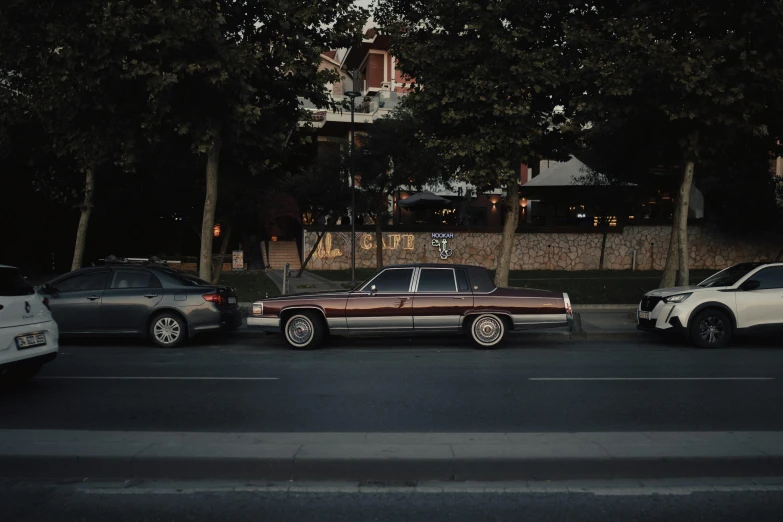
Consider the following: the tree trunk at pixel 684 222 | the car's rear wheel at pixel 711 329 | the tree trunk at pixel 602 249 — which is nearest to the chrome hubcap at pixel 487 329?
the car's rear wheel at pixel 711 329

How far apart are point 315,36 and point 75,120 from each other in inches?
238

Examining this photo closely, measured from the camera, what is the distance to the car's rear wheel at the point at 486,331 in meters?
12.2

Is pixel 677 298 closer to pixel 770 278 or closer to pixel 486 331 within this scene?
pixel 770 278

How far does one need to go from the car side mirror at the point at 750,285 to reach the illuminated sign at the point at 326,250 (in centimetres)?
2233

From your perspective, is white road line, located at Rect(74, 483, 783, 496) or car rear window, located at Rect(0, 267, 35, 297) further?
car rear window, located at Rect(0, 267, 35, 297)

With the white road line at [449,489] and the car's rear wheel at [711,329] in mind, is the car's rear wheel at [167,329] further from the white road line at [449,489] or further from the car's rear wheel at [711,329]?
the car's rear wheel at [711,329]

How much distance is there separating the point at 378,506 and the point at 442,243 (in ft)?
94.8

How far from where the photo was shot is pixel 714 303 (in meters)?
12.1

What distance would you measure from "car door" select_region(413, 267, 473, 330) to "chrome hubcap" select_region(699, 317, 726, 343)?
4.10m

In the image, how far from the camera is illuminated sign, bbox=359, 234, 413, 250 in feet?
108

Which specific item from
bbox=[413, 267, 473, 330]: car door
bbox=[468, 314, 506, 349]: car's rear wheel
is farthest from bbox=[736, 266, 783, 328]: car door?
bbox=[413, 267, 473, 330]: car door

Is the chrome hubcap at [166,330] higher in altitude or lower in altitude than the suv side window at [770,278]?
lower

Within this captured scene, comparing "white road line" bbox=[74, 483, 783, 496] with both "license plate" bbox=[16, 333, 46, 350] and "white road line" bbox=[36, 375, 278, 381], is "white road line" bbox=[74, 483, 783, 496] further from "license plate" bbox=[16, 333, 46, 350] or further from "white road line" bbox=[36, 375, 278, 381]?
"white road line" bbox=[36, 375, 278, 381]

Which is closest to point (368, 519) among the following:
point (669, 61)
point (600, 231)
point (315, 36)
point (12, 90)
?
point (669, 61)
